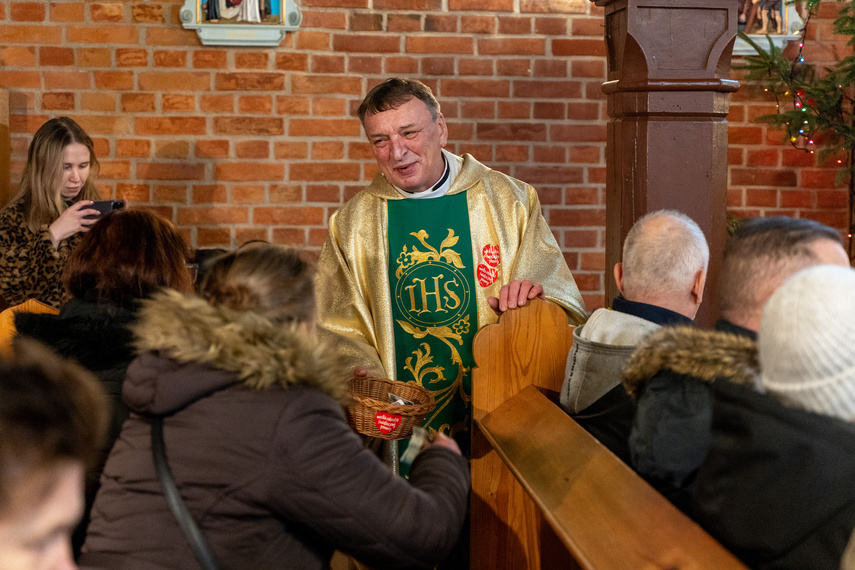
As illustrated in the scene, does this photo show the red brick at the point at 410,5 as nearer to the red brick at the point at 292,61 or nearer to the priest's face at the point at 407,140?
the red brick at the point at 292,61

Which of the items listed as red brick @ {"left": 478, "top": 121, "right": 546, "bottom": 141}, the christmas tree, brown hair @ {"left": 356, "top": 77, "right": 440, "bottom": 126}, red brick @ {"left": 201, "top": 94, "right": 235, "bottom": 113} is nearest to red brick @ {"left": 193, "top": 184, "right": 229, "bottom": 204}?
red brick @ {"left": 201, "top": 94, "right": 235, "bottom": 113}

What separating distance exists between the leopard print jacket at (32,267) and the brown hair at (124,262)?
1313 mm

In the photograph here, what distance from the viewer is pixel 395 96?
127 inches

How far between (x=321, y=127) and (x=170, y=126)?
775 mm

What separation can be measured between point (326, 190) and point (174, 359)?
9.97ft

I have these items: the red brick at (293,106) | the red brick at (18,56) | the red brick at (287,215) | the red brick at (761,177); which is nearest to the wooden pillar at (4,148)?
the red brick at (18,56)

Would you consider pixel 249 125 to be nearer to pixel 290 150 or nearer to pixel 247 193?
pixel 290 150

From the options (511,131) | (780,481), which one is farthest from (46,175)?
(780,481)

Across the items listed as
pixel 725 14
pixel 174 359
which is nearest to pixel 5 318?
pixel 174 359

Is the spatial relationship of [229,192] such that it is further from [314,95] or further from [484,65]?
[484,65]

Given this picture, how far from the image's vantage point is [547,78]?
15.1 feet

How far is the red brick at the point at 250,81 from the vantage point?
4457mm

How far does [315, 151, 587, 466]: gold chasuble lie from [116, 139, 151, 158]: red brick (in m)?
1.51

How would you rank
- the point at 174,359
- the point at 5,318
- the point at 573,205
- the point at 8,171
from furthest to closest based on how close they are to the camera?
the point at 573,205 < the point at 8,171 < the point at 5,318 < the point at 174,359
